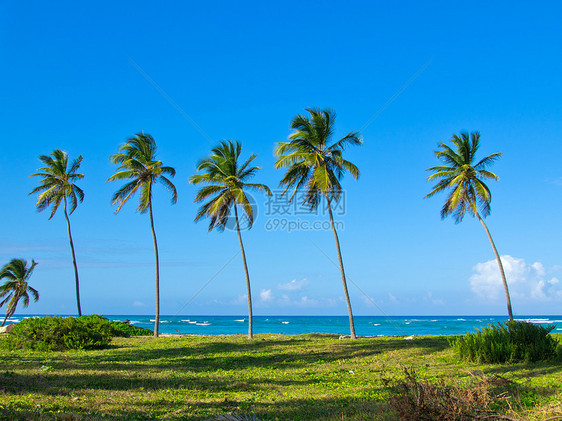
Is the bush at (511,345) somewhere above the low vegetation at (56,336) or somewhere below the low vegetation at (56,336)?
below

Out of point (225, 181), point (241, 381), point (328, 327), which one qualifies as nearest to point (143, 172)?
point (225, 181)

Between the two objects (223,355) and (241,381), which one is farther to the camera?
(223,355)

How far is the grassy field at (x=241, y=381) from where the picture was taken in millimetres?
7242

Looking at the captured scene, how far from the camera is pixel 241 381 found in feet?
36.4

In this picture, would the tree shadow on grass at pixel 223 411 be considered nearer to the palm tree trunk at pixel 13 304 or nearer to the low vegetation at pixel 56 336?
the low vegetation at pixel 56 336

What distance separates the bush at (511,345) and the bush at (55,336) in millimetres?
15442

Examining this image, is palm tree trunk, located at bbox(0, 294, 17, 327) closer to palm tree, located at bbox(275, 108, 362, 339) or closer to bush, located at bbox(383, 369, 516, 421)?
palm tree, located at bbox(275, 108, 362, 339)

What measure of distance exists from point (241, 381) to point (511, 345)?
8.93 metres

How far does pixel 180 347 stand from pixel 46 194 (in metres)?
21.1

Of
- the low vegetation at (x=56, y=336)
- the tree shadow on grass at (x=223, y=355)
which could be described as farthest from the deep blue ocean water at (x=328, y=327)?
the low vegetation at (x=56, y=336)

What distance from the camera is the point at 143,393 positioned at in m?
9.15

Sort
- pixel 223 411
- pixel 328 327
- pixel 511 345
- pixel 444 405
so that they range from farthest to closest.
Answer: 1. pixel 328 327
2. pixel 511 345
3. pixel 223 411
4. pixel 444 405

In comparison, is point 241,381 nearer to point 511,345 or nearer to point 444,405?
point 444,405

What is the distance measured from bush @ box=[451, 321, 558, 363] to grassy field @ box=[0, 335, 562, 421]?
2.19 feet
